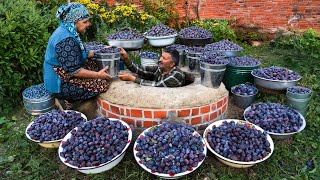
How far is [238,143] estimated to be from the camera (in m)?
2.47

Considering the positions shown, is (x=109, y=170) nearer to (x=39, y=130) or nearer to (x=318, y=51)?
(x=39, y=130)

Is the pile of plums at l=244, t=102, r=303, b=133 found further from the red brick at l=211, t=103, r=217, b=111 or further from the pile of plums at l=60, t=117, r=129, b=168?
the pile of plums at l=60, t=117, r=129, b=168

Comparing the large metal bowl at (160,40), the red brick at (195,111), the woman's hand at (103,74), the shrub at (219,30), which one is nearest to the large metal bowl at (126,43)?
the large metal bowl at (160,40)

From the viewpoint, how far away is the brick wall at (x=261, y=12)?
613cm

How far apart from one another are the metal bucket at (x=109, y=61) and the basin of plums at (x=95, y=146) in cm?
69

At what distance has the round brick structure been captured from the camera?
2.65 metres

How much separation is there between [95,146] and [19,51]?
6.38ft

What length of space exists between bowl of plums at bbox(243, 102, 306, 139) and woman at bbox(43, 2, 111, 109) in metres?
1.68

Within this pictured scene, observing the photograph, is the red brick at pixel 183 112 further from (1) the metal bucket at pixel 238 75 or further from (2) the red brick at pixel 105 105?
(1) the metal bucket at pixel 238 75

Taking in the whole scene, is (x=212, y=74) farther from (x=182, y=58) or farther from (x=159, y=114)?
(x=182, y=58)

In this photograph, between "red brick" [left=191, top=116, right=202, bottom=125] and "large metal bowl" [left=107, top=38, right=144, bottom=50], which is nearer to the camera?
"red brick" [left=191, top=116, right=202, bottom=125]

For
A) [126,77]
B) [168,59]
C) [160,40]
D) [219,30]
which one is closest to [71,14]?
[126,77]

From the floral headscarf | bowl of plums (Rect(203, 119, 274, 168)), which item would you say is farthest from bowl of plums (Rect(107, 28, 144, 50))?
bowl of plums (Rect(203, 119, 274, 168))

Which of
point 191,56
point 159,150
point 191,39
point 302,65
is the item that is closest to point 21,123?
point 159,150
